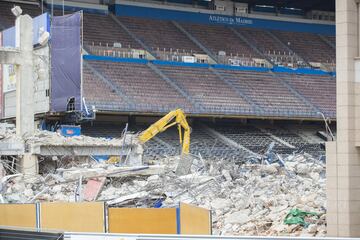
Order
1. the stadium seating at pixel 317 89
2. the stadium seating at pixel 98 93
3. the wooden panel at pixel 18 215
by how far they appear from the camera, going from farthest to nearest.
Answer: the stadium seating at pixel 317 89, the stadium seating at pixel 98 93, the wooden panel at pixel 18 215

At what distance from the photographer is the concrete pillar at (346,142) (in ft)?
50.9

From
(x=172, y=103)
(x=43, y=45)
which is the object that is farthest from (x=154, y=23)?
(x=43, y=45)

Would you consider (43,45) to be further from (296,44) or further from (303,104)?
(296,44)

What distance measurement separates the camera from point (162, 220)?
1495 cm

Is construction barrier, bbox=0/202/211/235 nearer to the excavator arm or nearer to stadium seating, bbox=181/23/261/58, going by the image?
the excavator arm

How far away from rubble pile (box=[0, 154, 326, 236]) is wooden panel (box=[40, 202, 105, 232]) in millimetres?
3638

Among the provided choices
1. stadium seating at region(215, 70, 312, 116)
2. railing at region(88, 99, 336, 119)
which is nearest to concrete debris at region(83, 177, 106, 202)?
railing at region(88, 99, 336, 119)

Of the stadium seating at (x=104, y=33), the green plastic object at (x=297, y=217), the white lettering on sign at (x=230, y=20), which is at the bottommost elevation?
the green plastic object at (x=297, y=217)

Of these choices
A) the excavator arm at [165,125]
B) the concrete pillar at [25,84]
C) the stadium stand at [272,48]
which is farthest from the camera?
the stadium stand at [272,48]

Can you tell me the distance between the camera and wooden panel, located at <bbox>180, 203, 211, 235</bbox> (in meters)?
14.2

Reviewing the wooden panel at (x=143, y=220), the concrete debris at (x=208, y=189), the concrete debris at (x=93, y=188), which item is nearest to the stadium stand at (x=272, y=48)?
the concrete debris at (x=208, y=189)

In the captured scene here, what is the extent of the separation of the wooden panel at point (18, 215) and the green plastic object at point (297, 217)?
18.0 ft

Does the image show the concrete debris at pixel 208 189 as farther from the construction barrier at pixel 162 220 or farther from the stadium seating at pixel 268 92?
the stadium seating at pixel 268 92

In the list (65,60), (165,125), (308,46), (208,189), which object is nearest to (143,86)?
(65,60)
